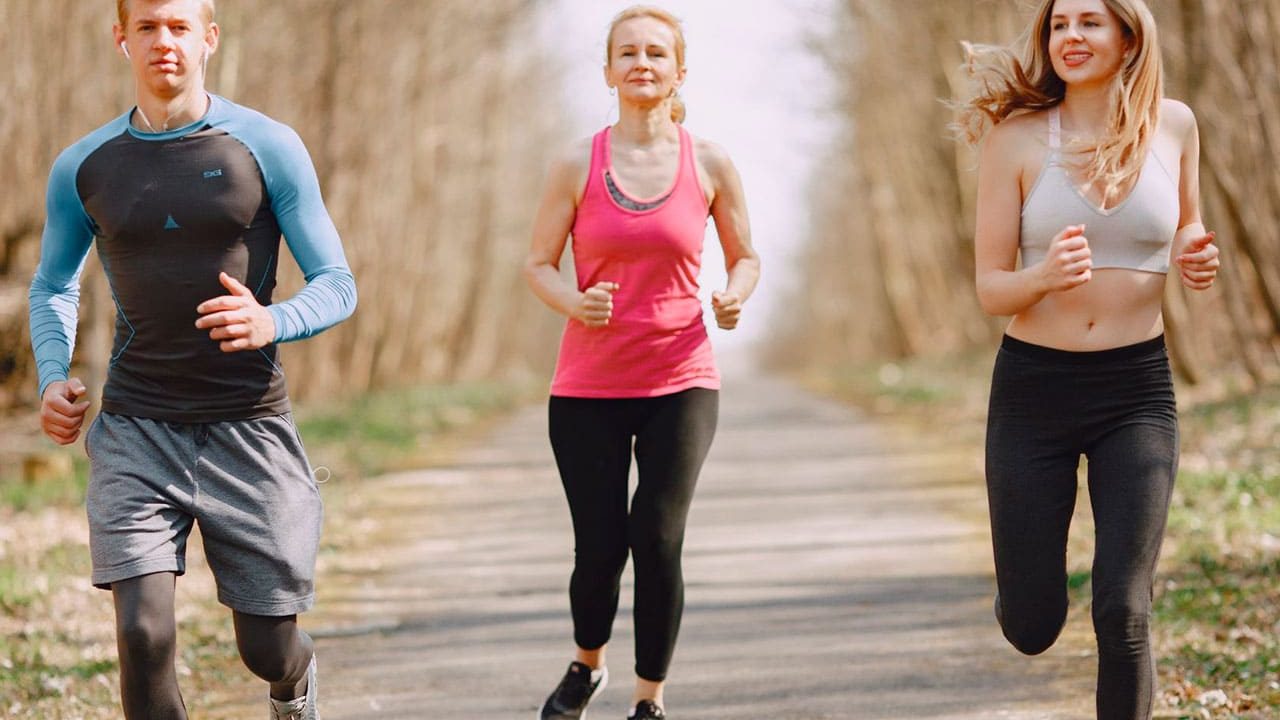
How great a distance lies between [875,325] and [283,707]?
2176 inches

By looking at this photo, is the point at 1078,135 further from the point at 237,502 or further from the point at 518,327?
the point at 518,327

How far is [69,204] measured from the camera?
4156 millimetres

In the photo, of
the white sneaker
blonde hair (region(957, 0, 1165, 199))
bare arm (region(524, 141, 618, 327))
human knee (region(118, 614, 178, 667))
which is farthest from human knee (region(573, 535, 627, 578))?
blonde hair (region(957, 0, 1165, 199))

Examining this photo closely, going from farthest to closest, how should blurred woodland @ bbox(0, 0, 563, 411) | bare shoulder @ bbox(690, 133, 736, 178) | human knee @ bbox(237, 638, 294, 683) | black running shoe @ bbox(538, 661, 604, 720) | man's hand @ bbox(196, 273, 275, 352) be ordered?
blurred woodland @ bbox(0, 0, 563, 411), black running shoe @ bbox(538, 661, 604, 720), bare shoulder @ bbox(690, 133, 736, 178), human knee @ bbox(237, 638, 294, 683), man's hand @ bbox(196, 273, 275, 352)

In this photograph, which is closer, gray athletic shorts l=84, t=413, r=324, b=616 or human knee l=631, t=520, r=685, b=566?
gray athletic shorts l=84, t=413, r=324, b=616

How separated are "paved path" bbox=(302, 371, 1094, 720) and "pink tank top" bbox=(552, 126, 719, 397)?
4.23ft

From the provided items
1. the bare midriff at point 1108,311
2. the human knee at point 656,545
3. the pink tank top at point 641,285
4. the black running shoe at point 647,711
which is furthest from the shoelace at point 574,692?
the bare midriff at point 1108,311

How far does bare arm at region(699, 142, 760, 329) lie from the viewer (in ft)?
17.1

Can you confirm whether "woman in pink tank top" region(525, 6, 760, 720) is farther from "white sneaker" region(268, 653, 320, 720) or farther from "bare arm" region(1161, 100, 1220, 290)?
"bare arm" region(1161, 100, 1220, 290)

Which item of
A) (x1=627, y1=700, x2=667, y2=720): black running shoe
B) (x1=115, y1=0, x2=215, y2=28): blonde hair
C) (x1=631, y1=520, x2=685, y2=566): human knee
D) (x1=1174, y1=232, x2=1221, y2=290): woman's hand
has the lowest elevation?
(x1=627, y1=700, x2=667, y2=720): black running shoe

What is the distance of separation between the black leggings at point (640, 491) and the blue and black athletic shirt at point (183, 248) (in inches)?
44.8

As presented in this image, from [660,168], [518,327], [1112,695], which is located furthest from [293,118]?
[518,327]

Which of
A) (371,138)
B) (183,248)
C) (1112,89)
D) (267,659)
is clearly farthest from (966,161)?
(183,248)

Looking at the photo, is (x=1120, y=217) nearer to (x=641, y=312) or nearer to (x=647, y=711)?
(x=641, y=312)
